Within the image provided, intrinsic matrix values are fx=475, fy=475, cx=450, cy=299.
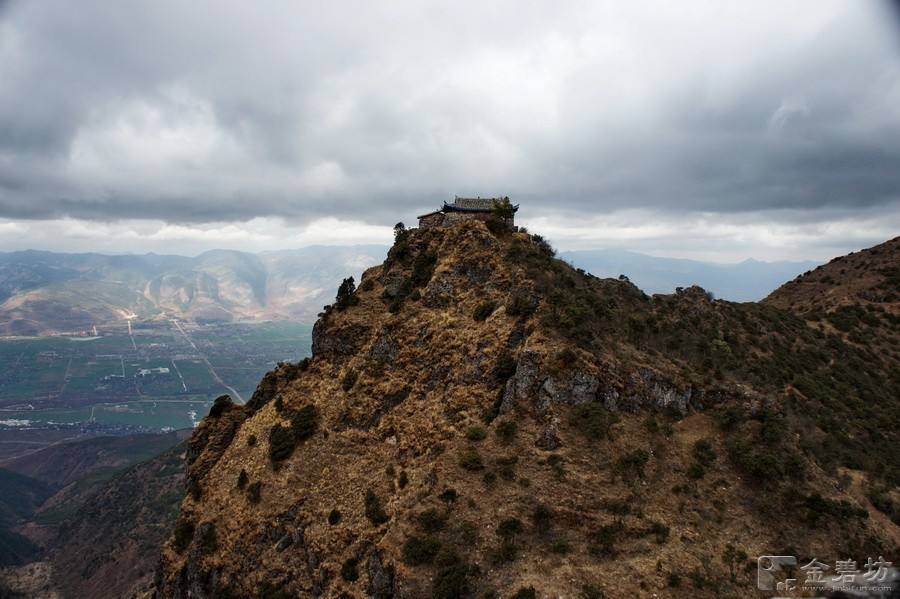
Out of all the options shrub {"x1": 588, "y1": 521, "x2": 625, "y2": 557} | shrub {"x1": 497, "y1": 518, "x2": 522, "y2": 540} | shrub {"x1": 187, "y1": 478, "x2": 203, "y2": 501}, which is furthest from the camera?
shrub {"x1": 187, "y1": 478, "x2": 203, "y2": 501}

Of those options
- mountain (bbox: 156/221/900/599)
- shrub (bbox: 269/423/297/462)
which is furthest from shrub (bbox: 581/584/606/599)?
shrub (bbox: 269/423/297/462)

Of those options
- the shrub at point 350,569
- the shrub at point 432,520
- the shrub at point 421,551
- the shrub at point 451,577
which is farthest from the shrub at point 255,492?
the shrub at point 451,577

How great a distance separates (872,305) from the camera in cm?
8719

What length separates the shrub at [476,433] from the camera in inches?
1693

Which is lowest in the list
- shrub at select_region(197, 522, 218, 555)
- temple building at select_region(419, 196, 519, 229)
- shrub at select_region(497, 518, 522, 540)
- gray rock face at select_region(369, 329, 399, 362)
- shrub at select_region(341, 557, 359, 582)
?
shrub at select_region(197, 522, 218, 555)

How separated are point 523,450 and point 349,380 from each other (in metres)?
24.2

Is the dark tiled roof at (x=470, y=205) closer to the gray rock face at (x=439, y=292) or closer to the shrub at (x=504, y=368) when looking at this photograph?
the gray rock face at (x=439, y=292)

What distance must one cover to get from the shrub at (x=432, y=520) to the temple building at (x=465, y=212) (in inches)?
1548

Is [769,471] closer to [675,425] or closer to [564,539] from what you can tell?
[675,425]

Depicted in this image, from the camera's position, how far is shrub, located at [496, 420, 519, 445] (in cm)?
4206

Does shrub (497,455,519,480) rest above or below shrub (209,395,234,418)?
above

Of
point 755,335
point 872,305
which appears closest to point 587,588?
point 755,335

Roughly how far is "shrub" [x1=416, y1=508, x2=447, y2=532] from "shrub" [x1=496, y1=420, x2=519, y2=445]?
8186 millimetres

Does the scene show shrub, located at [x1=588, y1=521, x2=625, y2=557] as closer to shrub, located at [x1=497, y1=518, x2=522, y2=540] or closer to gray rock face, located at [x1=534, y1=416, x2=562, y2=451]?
shrub, located at [x1=497, y1=518, x2=522, y2=540]
